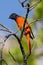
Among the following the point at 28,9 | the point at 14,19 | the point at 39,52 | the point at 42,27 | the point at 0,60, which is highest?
the point at 28,9

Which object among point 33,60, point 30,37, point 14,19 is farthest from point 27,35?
point 33,60

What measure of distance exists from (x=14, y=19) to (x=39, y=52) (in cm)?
356

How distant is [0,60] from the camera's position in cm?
199

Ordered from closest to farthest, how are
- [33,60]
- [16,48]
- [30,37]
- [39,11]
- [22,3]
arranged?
[22,3]
[30,37]
[16,48]
[33,60]
[39,11]

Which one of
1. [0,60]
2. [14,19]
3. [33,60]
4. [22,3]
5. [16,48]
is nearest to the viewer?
[0,60]

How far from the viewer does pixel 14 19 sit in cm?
460

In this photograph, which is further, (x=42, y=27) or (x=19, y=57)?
(x=42, y=27)

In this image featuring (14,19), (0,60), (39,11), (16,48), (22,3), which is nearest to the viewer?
(0,60)

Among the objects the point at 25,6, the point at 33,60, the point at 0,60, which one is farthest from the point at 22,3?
the point at 33,60

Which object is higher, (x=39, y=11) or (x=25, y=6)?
(x=25, y=6)

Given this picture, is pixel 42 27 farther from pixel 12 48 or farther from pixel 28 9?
pixel 28 9

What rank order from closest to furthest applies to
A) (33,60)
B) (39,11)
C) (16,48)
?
(16,48) → (33,60) → (39,11)

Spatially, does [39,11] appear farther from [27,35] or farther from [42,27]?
[27,35]

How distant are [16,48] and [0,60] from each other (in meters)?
4.58
